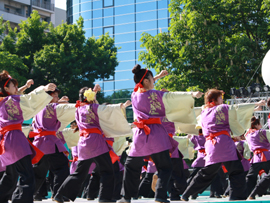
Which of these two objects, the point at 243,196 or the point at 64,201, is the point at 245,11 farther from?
the point at 64,201

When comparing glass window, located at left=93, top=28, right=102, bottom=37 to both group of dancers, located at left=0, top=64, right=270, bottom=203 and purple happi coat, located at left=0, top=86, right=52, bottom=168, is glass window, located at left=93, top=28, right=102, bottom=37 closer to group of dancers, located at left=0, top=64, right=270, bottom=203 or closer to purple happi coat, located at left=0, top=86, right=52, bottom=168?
group of dancers, located at left=0, top=64, right=270, bottom=203

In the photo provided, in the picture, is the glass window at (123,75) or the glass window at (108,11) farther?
the glass window at (108,11)

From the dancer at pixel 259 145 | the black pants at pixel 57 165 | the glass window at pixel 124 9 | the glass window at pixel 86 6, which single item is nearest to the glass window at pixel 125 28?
the glass window at pixel 124 9

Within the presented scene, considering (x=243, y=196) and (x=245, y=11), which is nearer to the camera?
(x=243, y=196)

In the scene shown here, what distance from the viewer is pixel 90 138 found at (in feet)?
16.9

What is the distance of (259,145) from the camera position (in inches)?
Answer: 291

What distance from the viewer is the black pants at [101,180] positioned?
504cm

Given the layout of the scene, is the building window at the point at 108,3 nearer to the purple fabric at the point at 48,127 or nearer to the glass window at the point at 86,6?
the glass window at the point at 86,6

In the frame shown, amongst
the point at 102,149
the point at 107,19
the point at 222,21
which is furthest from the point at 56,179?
the point at 107,19

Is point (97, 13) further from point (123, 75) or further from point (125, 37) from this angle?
point (123, 75)

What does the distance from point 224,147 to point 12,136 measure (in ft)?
8.84

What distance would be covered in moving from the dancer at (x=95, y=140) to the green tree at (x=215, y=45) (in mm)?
8558

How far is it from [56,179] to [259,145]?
3836mm

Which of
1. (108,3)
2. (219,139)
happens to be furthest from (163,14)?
(219,139)
